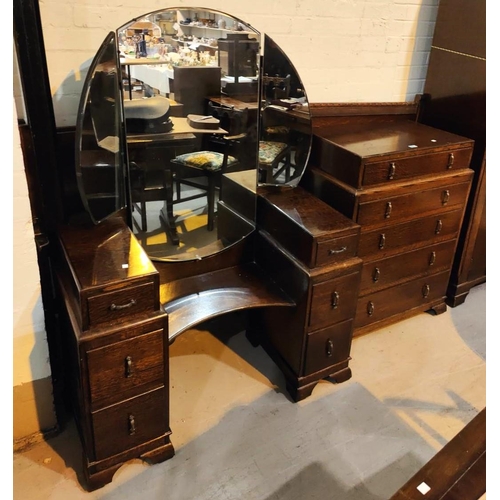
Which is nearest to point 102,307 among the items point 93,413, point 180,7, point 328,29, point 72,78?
point 93,413

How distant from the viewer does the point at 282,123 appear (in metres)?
1.83

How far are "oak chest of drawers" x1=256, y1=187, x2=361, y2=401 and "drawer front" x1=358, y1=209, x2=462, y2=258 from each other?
0.23 meters

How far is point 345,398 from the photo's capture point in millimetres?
1881

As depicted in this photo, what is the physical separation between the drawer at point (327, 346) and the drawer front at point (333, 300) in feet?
0.12

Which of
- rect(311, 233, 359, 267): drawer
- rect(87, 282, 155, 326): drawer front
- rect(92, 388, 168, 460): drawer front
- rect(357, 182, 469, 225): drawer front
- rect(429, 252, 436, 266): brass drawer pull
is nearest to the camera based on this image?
rect(87, 282, 155, 326): drawer front

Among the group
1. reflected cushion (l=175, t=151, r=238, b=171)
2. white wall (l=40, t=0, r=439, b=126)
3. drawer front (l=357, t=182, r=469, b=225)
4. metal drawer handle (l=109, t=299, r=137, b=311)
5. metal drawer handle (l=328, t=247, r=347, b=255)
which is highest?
white wall (l=40, t=0, r=439, b=126)

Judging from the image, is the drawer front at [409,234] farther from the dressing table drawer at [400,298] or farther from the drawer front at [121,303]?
the drawer front at [121,303]

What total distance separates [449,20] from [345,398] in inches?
66.0

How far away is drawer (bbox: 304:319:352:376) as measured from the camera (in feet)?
5.90

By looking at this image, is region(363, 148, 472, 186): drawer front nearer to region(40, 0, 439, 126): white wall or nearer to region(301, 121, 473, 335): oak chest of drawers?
region(301, 121, 473, 335): oak chest of drawers

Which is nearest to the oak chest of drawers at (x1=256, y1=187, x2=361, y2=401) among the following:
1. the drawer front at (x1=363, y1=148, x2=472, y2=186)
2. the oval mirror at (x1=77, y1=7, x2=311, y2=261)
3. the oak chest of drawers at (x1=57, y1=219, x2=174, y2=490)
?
the oval mirror at (x1=77, y1=7, x2=311, y2=261)

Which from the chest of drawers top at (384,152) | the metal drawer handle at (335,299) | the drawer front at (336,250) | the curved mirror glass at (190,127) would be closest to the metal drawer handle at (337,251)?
the drawer front at (336,250)

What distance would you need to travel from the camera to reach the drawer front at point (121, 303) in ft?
4.21

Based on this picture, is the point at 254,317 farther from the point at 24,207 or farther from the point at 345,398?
the point at 24,207
